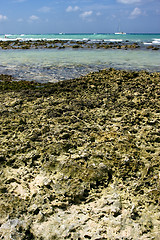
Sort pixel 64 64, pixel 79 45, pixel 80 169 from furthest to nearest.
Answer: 1. pixel 79 45
2. pixel 64 64
3. pixel 80 169

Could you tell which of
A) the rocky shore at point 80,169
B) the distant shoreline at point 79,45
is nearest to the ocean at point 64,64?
the rocky shore at point 80,169

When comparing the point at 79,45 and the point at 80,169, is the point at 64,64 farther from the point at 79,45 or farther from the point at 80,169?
the point at 79,45

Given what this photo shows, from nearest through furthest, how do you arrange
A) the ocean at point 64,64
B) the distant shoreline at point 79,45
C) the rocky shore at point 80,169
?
the rocky shore at point 80,169, the ocean at point 64,64, the distant shoreline at point 79,45

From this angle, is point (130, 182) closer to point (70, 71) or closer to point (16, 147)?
point (16, 147)

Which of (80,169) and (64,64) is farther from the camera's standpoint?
(64,64)

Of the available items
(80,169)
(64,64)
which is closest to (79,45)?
(64,64)

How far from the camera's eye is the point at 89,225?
340cm

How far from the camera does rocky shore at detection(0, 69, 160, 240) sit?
3.40 m

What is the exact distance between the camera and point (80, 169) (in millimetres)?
4523

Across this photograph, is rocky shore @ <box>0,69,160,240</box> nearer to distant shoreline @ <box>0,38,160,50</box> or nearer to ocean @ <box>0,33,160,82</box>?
ocean @ <box>0,33,160,82</box>

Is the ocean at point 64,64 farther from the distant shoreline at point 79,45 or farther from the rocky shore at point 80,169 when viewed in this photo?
the distant shoreline at point 79,45

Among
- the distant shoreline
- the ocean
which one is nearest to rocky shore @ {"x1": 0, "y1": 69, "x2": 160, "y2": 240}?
the ocean

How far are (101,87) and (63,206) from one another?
691cm

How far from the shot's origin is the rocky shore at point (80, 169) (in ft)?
11.1
